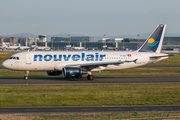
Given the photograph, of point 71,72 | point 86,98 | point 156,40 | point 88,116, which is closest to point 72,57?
point 71,72

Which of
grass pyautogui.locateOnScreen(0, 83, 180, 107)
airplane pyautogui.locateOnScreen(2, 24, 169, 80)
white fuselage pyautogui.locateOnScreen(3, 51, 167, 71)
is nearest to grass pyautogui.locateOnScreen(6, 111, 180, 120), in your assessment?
grass pyautogui.locateOnScreen(0, 83, 180, 107)

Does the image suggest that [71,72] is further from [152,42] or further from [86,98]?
[152,42]

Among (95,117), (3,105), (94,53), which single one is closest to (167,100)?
(95,117)

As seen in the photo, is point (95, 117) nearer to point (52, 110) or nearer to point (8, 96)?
point (52, 110)

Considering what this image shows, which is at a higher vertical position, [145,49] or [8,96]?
[145,49]

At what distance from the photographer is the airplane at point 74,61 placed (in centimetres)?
3938

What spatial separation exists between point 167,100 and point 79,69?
16949 millimetres

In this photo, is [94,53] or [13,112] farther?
[94,53]

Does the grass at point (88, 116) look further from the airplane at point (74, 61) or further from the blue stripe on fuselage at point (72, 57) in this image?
the blue stripe on fuselage at point (72, 57)

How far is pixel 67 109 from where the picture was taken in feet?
68.2

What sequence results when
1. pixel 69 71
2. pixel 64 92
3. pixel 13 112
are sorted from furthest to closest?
pixel 69 71, pixel 64 92, pixel 13 112

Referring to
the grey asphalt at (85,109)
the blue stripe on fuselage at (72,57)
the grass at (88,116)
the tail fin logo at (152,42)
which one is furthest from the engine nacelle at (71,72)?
the grass at (88,116)

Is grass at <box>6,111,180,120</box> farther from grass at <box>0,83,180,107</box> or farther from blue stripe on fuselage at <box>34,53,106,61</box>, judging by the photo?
blue stripe on fuselage at <box>34,53,106,61</box>

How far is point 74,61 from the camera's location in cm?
4116
